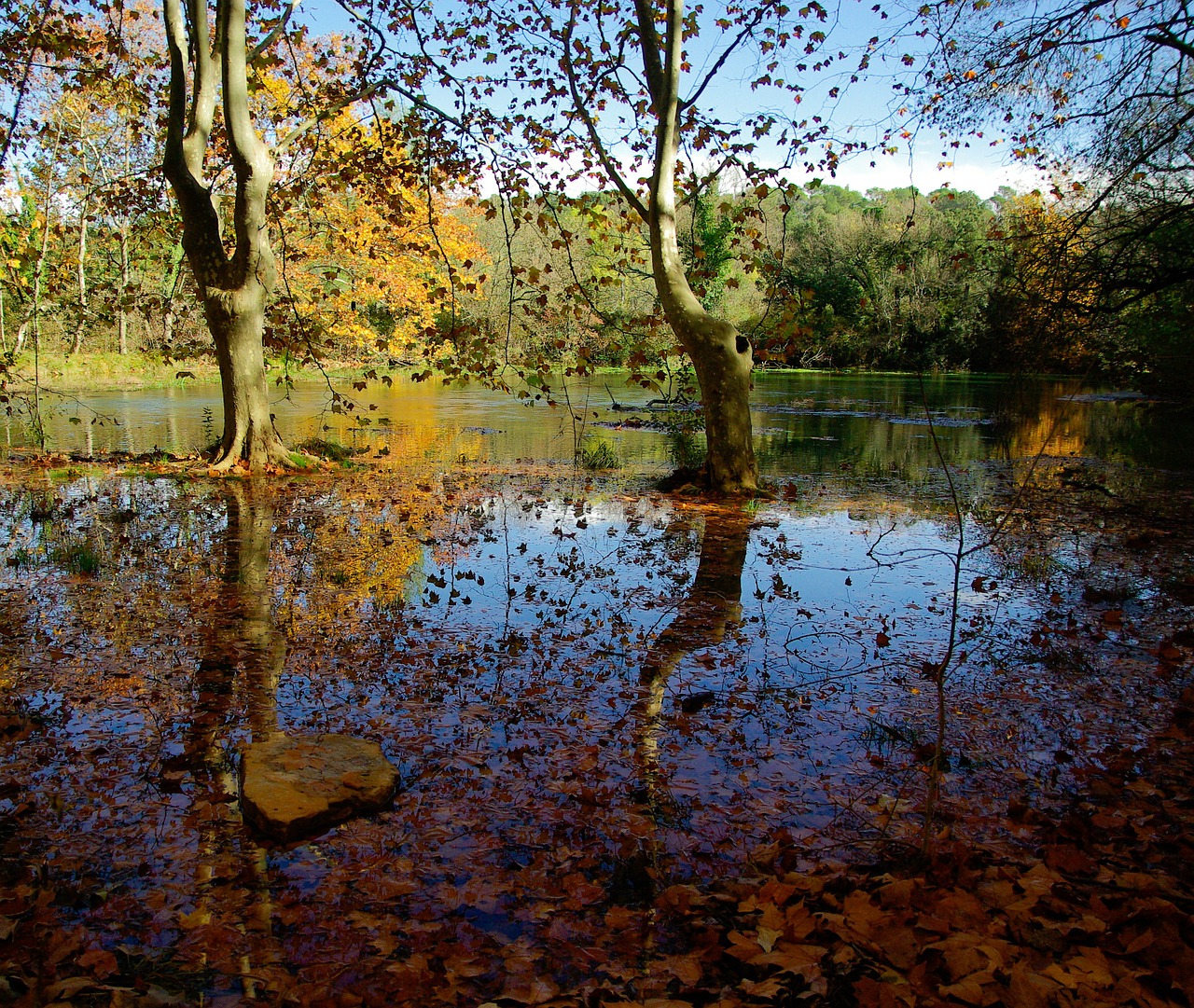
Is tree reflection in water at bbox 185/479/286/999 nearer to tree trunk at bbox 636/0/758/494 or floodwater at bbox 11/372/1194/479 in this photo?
floodwater at bbox 11/372/1194/479

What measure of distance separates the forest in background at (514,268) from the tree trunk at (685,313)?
1.49ft

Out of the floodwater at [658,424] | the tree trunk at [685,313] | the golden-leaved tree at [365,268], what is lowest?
the floodwater at [658,424]

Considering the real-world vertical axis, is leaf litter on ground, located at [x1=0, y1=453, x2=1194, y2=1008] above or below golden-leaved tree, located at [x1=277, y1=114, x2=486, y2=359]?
below

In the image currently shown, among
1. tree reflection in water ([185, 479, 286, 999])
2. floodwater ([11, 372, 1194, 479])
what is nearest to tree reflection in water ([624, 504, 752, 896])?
tree reflection in water ([185, 479, 286, 999])

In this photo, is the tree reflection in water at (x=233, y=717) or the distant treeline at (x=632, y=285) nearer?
the tree reflection in water at (x=233, y=717)

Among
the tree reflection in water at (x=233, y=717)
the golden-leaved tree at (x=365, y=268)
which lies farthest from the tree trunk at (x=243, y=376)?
the golden-leaved tree at (x=365, y=268)

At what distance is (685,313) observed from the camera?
35.3 ft

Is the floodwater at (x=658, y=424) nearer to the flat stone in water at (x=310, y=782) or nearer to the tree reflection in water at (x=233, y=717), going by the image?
the tree reflection in water at (x=233, y=717)

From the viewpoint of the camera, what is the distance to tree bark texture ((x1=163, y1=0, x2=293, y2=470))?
11062mm

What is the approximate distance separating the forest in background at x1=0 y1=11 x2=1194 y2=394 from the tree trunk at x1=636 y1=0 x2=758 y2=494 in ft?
1.49

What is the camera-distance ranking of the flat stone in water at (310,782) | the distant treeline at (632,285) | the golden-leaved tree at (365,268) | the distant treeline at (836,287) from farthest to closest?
the golden-leaved tree at (365,268)
the distant treeline at (836,287)
the distant treeline at (632,285)
the flat stone in water at (310,782)

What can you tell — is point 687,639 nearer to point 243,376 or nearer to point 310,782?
point 310,782

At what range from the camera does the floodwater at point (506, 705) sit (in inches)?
109

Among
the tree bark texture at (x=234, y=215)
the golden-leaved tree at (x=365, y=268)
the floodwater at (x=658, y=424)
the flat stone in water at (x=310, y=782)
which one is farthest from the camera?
the golden-leaved tree at (x=365, y=268)
